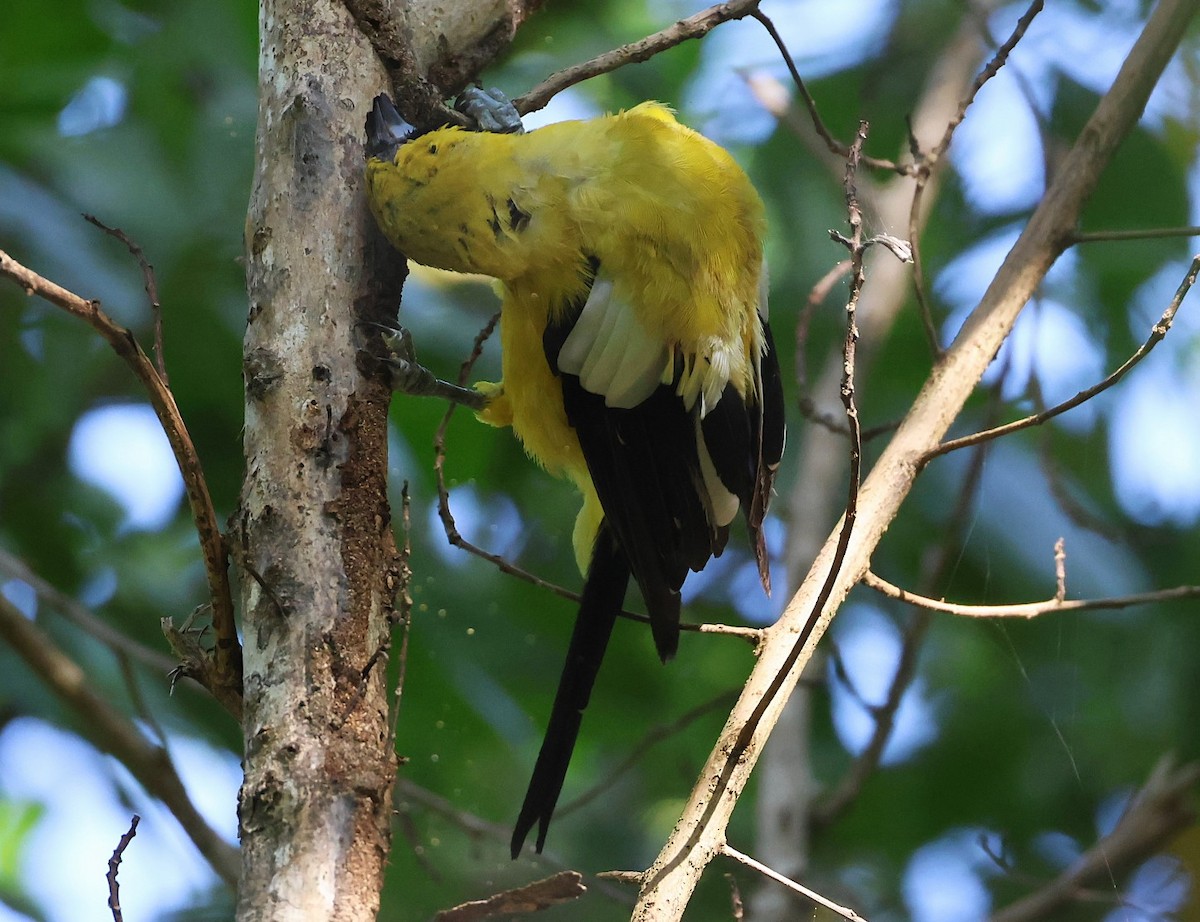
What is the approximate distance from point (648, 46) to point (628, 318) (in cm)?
47

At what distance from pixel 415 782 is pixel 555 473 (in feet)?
3.24

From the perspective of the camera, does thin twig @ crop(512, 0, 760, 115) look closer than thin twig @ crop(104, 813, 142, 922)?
No

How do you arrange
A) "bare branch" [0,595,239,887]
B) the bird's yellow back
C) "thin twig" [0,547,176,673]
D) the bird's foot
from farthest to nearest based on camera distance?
"thin twig" [0,547,176,673] < "bare branch" [0,595,239,887] < the bird's yellow back < the bird's foot

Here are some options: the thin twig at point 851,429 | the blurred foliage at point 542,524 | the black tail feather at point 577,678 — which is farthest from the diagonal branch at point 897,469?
the blurred foliage at point 542,524

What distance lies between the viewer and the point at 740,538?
11.3 ft

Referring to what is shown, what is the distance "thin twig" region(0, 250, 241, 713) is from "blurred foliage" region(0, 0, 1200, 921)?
4.22ft

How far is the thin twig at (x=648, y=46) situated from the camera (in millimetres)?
2082

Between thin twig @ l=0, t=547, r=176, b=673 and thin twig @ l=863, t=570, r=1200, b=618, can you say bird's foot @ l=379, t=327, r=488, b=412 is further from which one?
thin twig @ l=0, t=547, r=176, b=673

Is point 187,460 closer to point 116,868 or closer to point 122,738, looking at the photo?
point 116,868

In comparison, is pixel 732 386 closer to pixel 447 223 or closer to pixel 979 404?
pixel 447 223

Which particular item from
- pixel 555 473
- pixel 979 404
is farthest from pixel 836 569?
pixel 979 404

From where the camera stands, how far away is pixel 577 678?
7.05 ft

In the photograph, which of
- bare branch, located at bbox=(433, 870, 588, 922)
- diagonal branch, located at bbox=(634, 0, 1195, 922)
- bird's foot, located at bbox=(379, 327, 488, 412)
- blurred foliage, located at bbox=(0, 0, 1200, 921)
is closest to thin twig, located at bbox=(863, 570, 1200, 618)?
diagonal branch, located at bbox=(634, 0, 1195, 922)

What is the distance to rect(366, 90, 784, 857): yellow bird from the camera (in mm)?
2031
